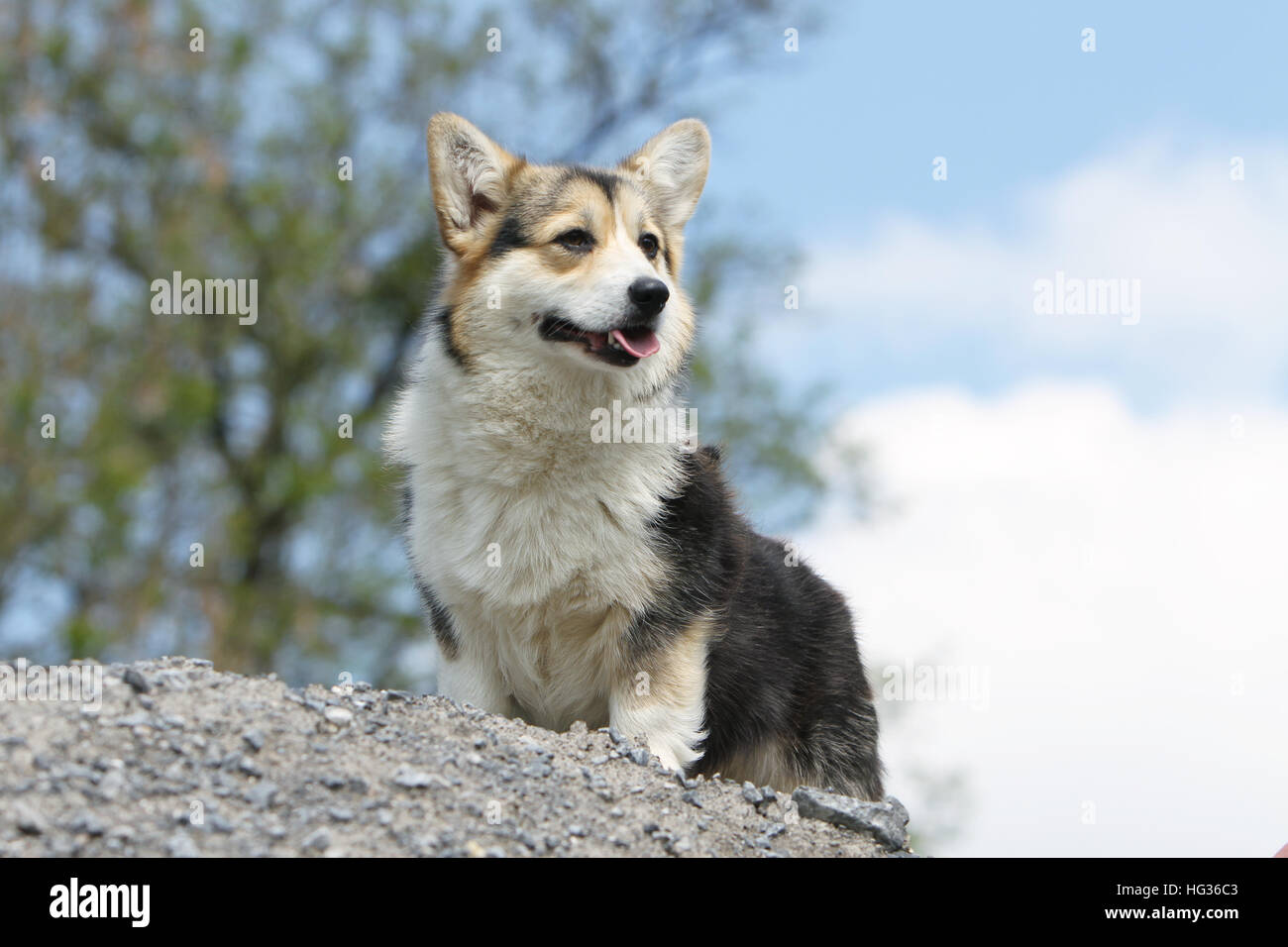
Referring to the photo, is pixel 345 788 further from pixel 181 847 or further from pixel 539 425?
pixel 539 425

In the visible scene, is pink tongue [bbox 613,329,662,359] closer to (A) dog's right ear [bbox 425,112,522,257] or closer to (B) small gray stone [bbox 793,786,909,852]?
(A) dog's right ear [bbox 425,112,522,257]

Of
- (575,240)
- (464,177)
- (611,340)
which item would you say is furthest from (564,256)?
(464,177)

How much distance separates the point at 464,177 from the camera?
7.48 meters

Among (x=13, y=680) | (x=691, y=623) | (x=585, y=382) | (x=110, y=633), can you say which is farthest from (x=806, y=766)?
(x=110, y=633)

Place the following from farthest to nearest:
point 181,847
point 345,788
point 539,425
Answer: point 539,425, point 345,788, point 181,847

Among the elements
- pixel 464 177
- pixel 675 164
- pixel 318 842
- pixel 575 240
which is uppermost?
pixel 675 164

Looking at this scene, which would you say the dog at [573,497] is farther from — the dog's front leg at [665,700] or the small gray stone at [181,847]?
the small gray stone at [181,847]

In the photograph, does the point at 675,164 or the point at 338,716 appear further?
the point at 675,164

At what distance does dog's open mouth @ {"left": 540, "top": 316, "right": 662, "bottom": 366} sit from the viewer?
675 centimetres

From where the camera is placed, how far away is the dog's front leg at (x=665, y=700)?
6.49 metres

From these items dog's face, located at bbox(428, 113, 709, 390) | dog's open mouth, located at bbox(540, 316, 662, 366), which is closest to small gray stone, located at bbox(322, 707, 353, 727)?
dog's face, located at bbox(428, 113, 709, 390)

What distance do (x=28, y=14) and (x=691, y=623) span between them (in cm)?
1912

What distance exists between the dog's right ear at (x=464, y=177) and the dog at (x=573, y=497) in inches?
0.5

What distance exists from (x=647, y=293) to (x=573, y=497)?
112 centimetres
